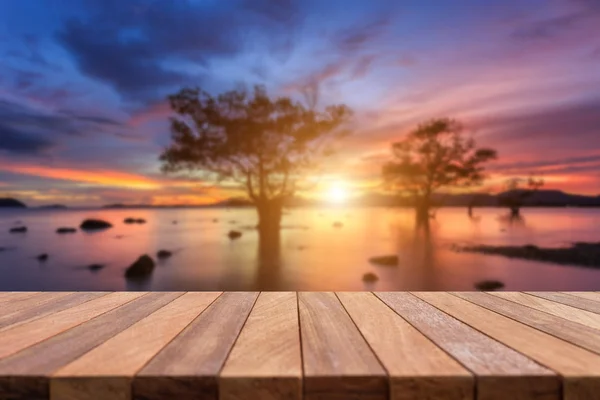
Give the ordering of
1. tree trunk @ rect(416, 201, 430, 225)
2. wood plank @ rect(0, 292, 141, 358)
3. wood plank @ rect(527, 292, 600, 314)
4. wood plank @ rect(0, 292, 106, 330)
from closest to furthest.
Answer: wood plank @ rect(0, 292, 141, 358) → wood plank @ rect(0, 292, 106, 330) → wood plank @ rect(527, 292, 600, 314) → tree trunk @ rect(416, 201, 430, 225)

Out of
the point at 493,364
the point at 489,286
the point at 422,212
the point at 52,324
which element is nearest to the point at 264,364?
the point at 493,364

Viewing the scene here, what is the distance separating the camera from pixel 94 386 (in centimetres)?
114

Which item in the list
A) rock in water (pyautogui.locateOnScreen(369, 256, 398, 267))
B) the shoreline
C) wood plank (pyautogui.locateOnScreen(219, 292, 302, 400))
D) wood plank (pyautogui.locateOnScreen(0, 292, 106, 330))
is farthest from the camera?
rock in water (pyautogui.locateOnScreen(369, 256, 398, 267))

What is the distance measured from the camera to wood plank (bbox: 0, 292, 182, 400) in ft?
3.83

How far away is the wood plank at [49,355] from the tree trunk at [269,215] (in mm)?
16409

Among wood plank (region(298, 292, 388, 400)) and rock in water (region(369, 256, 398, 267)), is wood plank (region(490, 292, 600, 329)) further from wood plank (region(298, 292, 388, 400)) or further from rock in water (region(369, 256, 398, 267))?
rock in water (region(369, 256, 398, 267))

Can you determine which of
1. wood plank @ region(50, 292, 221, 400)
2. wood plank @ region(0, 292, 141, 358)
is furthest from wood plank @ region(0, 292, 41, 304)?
wood plank @ region(50, 292, 221, 400)

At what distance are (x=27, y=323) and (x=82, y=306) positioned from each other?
0.34 meters

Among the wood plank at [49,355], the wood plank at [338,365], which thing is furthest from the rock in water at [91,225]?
the wood plank at [338,365]

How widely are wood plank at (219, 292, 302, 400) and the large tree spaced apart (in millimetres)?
15876

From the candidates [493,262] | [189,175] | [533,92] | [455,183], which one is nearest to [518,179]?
[455,183]

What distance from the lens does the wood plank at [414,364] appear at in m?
1.14

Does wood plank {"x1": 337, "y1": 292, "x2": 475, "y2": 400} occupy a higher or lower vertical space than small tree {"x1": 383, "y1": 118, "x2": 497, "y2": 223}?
lower

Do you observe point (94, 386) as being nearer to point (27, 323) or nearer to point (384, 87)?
point (27, 323)
